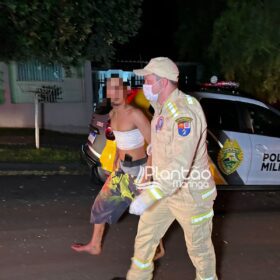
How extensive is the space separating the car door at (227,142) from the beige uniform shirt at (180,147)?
256 centimetres

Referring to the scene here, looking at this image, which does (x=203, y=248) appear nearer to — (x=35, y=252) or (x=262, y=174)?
(x=35, y=252)

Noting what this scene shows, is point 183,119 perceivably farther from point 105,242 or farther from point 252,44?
point 252,44

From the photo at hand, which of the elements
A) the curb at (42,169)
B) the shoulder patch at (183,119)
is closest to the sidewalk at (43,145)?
the curb at (42,169)

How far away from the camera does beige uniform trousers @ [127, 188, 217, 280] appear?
299 cm

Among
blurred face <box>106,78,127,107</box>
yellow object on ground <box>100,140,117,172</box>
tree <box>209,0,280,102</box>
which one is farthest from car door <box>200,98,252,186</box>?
blurred face <box>106,78,127,107</box>

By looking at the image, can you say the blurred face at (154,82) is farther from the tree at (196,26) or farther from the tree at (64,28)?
the tree at (196,26)

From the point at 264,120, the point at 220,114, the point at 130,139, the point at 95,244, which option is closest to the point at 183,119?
the point at 130,139

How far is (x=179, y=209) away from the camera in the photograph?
119 inches

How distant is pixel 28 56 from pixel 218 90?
3.39 metres

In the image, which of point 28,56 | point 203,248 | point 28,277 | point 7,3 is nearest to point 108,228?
point 28,277

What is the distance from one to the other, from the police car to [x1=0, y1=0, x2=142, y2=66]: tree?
8.22 ft

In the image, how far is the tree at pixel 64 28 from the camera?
6555 mm

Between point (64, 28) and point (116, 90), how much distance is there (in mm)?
3464

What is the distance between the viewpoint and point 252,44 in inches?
268
